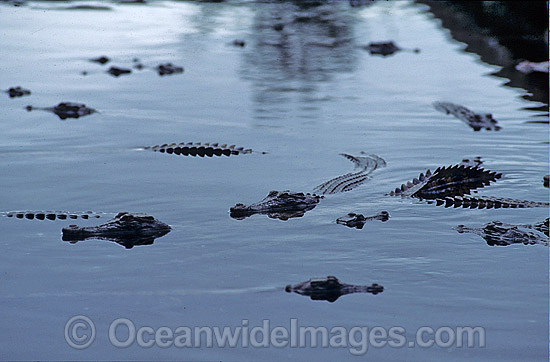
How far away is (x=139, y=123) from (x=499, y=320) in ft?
23.0

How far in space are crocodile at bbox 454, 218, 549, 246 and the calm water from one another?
12 cm

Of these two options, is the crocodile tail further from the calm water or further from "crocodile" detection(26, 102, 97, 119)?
"crocodile" detection(26, 102, 97, 119)

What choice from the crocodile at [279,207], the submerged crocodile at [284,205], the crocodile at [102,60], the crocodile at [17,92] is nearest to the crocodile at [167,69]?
the crocodile at [102,60]

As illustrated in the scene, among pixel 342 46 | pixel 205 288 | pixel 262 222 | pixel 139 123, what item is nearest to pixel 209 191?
pixel 262 222

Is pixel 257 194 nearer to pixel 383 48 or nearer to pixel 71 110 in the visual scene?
pixel 71 110

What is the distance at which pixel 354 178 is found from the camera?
8.67 meters

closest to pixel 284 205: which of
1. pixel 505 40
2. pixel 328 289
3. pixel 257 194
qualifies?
pixel 257 194

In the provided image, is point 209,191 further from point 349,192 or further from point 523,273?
point 523,273

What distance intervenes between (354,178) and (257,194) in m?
1.07

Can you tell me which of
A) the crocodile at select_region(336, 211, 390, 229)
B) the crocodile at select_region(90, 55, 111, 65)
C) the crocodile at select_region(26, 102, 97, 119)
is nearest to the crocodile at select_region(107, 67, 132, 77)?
the crocodile at select_region(90, 55, 111, 65)

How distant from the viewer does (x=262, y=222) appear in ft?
24.7

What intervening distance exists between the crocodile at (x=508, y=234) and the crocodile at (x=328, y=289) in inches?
62.8

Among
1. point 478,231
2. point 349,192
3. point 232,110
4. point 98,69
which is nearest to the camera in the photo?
point 478,231

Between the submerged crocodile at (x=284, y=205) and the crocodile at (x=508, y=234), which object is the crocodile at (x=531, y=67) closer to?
the submerged crocodile at (x=284, y=205)
